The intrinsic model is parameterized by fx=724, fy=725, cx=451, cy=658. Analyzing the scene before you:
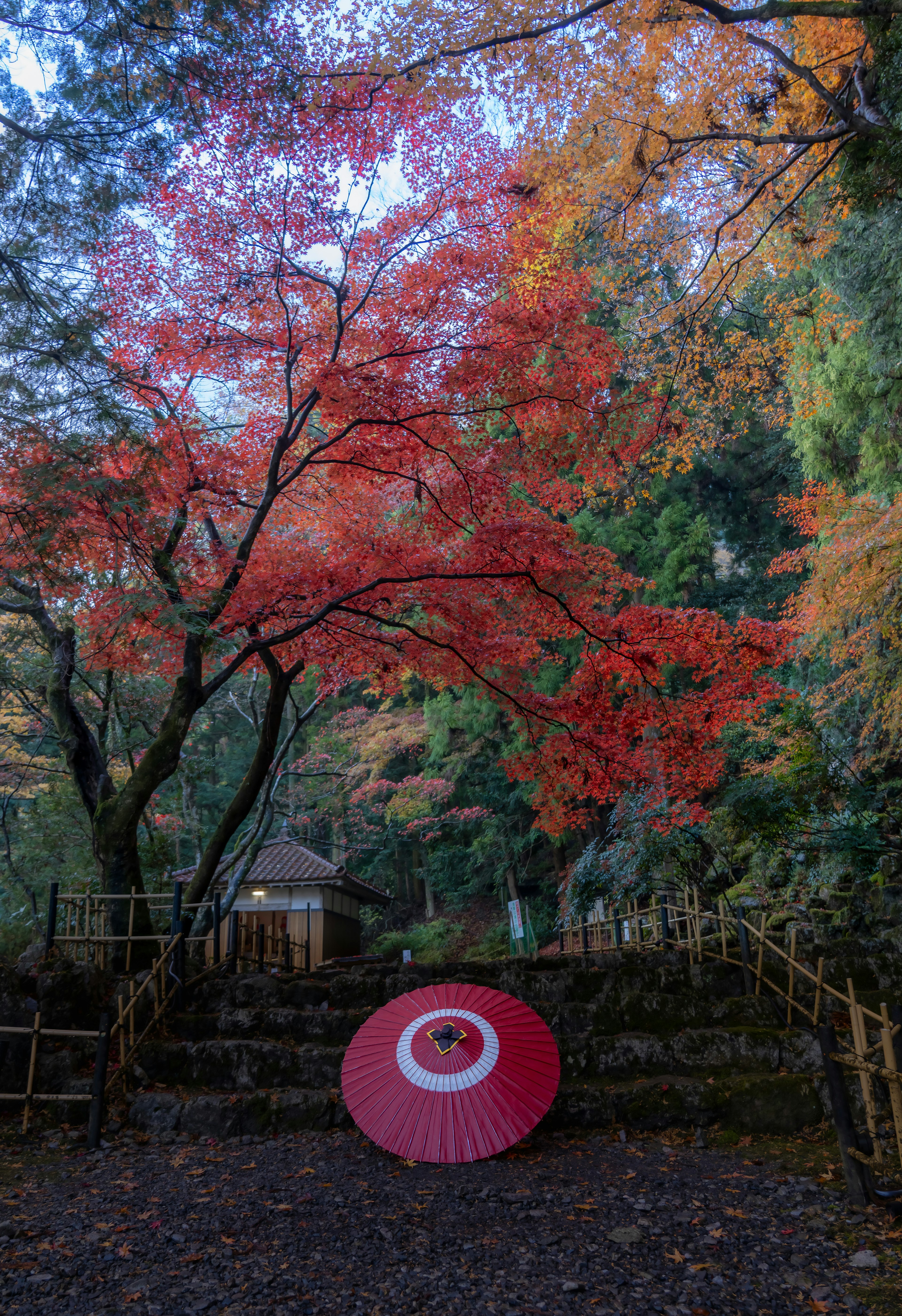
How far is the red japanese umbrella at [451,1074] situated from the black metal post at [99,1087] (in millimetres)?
1857

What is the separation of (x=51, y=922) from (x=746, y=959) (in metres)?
6.96

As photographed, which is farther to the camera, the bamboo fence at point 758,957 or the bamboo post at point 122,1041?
the bamboo post at point 122,1041

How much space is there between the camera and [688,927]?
356 inches

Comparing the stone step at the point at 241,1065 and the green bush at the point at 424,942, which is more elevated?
the stone step at the point at 241,1065

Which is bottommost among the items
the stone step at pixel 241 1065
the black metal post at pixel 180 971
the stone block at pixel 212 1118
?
the stone block at pixel 212 1118

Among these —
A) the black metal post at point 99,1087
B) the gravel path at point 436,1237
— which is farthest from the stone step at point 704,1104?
the black metal post at point 99,1087

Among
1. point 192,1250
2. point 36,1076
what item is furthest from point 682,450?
point 36,1076

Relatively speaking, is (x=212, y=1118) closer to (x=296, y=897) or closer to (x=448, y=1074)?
(x=448, y=1074)

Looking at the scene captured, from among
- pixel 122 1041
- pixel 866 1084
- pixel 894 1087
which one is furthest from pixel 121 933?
pixel 894 1087

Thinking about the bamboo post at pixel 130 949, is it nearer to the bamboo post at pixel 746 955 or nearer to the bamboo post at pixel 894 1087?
A: the bamboo post at pixel 746 955

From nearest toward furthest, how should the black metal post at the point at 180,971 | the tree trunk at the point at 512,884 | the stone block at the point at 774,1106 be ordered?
the stone block at the point at 774,1106, the black metal post at the point at 180,971, the tree trunk at the point at 512,884

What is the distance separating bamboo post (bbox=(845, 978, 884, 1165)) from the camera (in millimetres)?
3875

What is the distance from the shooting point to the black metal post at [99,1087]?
5426 mm

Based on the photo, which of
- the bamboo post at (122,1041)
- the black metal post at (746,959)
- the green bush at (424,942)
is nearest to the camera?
the bamboo post at (122,1041)
